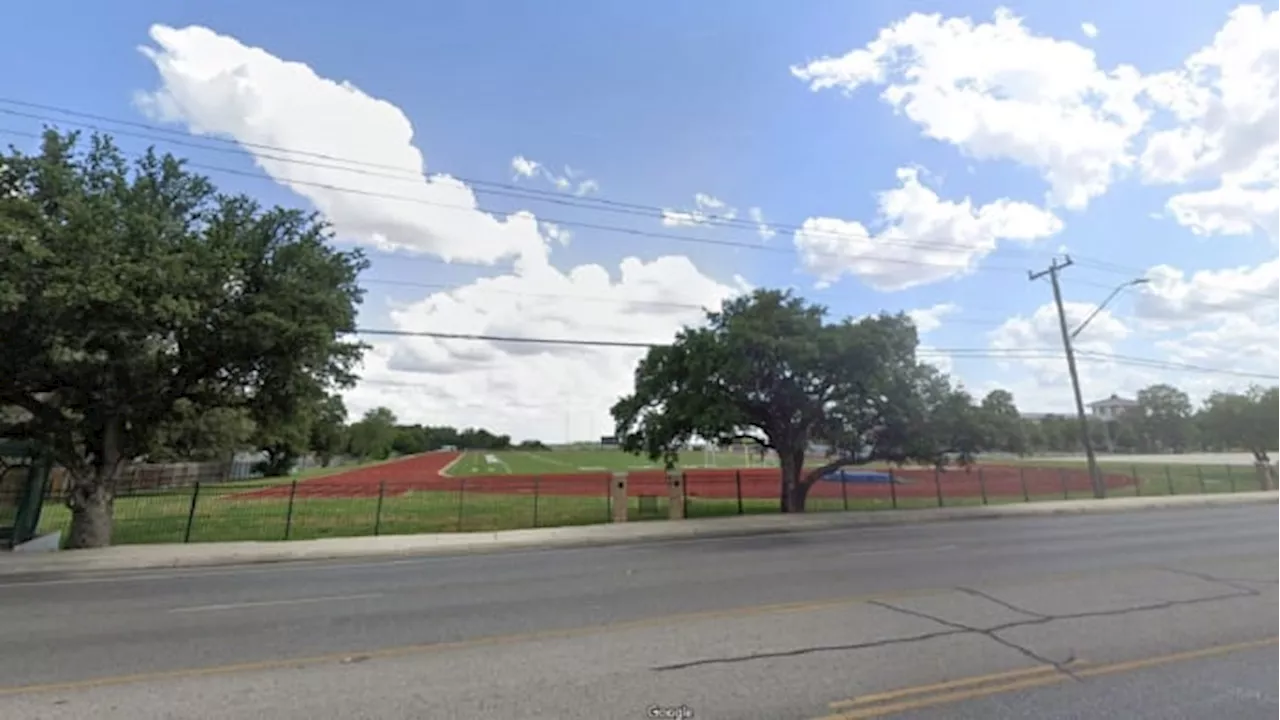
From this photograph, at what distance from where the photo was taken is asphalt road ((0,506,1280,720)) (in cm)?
462

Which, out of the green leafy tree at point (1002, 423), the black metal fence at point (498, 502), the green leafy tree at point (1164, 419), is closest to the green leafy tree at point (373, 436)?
the black metal fence at point (498, 502)

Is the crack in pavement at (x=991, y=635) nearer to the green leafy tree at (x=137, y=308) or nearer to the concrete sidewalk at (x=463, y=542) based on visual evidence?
the concrete sidewalk at (x=463, y=542)

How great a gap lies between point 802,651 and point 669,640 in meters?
1.20

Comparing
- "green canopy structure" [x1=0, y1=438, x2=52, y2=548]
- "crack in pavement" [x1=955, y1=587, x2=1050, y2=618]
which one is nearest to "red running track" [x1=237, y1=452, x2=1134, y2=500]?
"green canopy structure" [x1=0, y1=438, x2=52, y2=548]

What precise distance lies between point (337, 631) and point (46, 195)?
13.7 metres

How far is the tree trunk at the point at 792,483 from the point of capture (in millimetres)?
22781

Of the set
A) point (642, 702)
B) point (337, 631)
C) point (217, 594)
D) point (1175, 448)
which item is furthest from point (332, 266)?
point (1175, 448)

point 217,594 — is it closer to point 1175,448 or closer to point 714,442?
point 714,442

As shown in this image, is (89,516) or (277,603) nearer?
(277,603)

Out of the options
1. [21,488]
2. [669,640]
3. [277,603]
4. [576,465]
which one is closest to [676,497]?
[277,603]

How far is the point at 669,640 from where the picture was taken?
6.16 m

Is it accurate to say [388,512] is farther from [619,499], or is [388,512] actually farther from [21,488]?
[21,488]

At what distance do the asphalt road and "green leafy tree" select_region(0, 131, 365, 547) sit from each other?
180 inches

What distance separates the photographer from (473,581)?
10.3 metres
